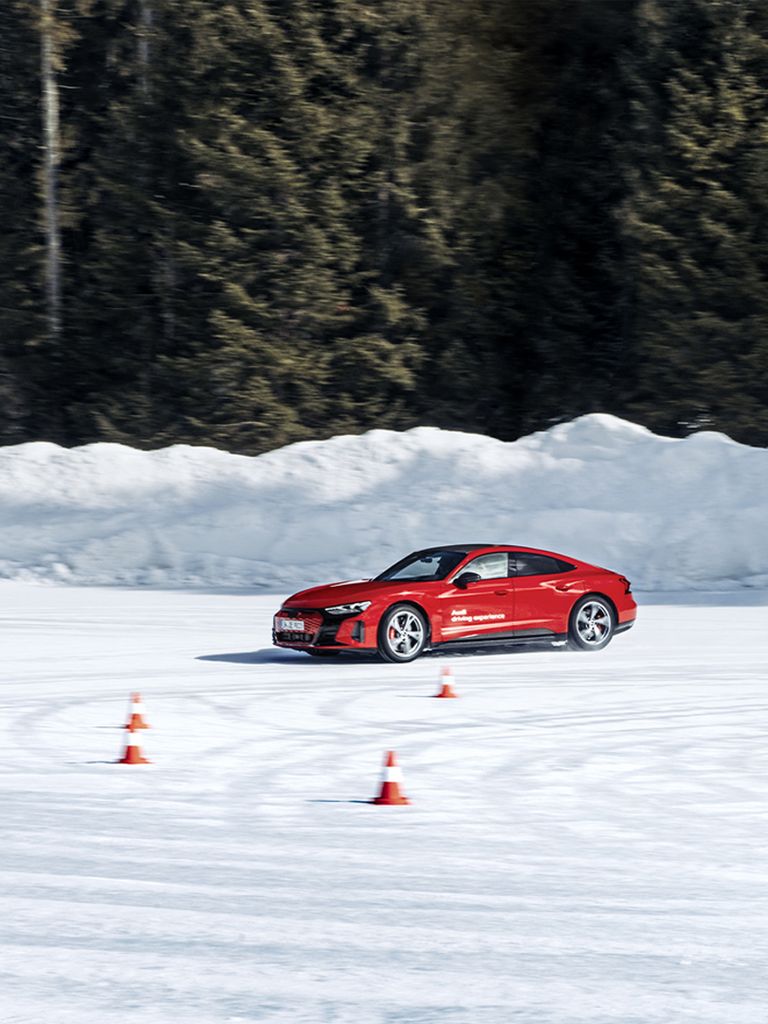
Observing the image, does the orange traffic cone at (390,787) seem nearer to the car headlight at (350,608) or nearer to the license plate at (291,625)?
the car headlight at (350,608)

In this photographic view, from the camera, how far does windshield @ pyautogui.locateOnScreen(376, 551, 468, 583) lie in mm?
16844

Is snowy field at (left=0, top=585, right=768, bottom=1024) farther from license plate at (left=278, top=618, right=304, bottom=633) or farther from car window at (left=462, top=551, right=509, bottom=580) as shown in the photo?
car window at (left=462, top=551, right=509, bottom=580)

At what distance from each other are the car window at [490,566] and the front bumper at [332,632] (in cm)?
147

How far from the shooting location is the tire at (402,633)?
16.1 m

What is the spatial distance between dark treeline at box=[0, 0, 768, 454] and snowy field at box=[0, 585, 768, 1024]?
25843 millimetres

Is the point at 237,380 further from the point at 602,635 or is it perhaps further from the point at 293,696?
the point at 293,696

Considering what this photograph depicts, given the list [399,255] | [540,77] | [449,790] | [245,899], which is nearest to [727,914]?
[245,899]

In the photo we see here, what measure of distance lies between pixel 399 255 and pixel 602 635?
2586cm

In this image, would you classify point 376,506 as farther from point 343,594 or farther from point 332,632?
point 332,632

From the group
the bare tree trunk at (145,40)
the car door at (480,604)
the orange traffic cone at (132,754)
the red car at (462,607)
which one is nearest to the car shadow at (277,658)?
the red car at (462,607)

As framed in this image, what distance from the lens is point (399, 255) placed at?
41.9 meters

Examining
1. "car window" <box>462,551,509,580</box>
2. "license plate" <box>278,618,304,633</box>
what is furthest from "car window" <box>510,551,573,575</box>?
"license plate" <box>278,618,304,633</box>

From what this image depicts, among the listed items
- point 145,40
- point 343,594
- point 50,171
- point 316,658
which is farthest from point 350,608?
point 145,40

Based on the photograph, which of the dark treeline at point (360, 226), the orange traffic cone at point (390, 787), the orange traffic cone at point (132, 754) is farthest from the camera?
the dark treeline at point (360, 226)
